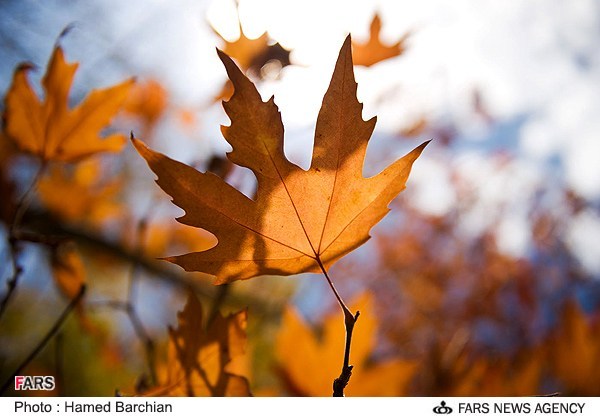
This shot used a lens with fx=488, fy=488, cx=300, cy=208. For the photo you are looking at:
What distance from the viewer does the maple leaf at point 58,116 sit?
0.48m

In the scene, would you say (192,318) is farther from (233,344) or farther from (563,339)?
(563,339)

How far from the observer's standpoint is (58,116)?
1.65 feet

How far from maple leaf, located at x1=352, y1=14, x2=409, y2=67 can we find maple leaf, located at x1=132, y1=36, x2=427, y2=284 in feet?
0.81

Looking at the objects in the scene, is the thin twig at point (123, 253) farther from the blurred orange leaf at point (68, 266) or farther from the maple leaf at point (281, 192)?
the maple leaf at point (281, 192)

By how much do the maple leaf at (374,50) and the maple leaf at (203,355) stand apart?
0.32m

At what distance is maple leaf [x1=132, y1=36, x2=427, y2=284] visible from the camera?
31 centimetres

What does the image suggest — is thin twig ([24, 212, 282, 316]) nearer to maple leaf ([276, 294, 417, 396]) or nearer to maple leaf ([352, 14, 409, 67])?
maple leaf ([276, 294, 417, 396])

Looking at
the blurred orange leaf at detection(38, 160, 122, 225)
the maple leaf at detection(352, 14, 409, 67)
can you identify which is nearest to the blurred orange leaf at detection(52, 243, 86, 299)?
the maple leaf at detection(352, 14, 409, 67)

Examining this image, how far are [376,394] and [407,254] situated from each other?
3.25 m

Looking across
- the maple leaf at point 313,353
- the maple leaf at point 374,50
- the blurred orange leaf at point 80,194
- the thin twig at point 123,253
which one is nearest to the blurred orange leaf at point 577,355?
the maple leaf at point 313,353

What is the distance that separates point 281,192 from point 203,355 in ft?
0.57

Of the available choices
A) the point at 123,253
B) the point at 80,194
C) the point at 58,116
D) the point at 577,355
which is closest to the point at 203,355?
the point at 58,116

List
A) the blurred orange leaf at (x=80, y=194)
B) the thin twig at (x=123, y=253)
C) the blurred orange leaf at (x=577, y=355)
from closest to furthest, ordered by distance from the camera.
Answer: the blurred orange leaf at (x=577, y=355) < the blurred orange leaf at (x=80, y=194) < the thin twig at (x=123, y=253)

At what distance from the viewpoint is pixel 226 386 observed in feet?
1.40
